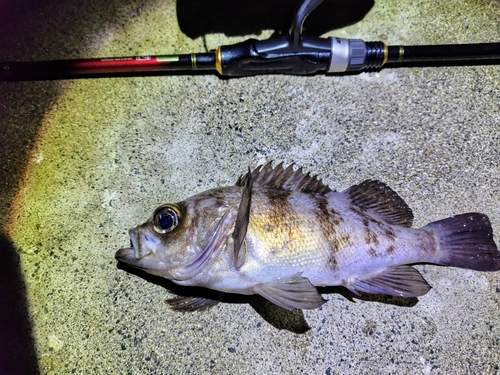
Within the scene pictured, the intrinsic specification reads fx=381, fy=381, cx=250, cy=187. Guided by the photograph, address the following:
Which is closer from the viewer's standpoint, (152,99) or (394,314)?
(394,314)

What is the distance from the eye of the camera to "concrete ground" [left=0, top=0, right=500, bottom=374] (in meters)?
2.01

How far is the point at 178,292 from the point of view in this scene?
6.72 feet

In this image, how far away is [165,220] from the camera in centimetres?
175

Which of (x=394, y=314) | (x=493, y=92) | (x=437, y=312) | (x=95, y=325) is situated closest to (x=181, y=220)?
(x=95, y=325)

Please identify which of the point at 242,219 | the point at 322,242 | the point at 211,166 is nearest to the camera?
the point at 242,219

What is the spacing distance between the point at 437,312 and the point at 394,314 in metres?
0.24

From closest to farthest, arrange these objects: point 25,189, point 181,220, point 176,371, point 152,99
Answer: point 181,220 < point 176,371 < point 25,189 < point 152,99

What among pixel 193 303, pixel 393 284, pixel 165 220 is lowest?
pixel 193 303

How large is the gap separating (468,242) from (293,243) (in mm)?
980

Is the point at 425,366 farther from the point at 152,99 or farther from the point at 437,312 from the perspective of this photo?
the point at 152,99

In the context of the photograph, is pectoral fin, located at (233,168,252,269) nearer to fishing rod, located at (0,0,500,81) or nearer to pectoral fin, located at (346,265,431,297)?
pectoral fin, located at (346,265,431,297)

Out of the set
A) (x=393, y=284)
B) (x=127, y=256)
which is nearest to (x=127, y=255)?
(x=127, y=256)

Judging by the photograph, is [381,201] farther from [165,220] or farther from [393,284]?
[165,220]

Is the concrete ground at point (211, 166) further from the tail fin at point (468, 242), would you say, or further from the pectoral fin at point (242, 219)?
the pectoral fin at point (242, 219)
